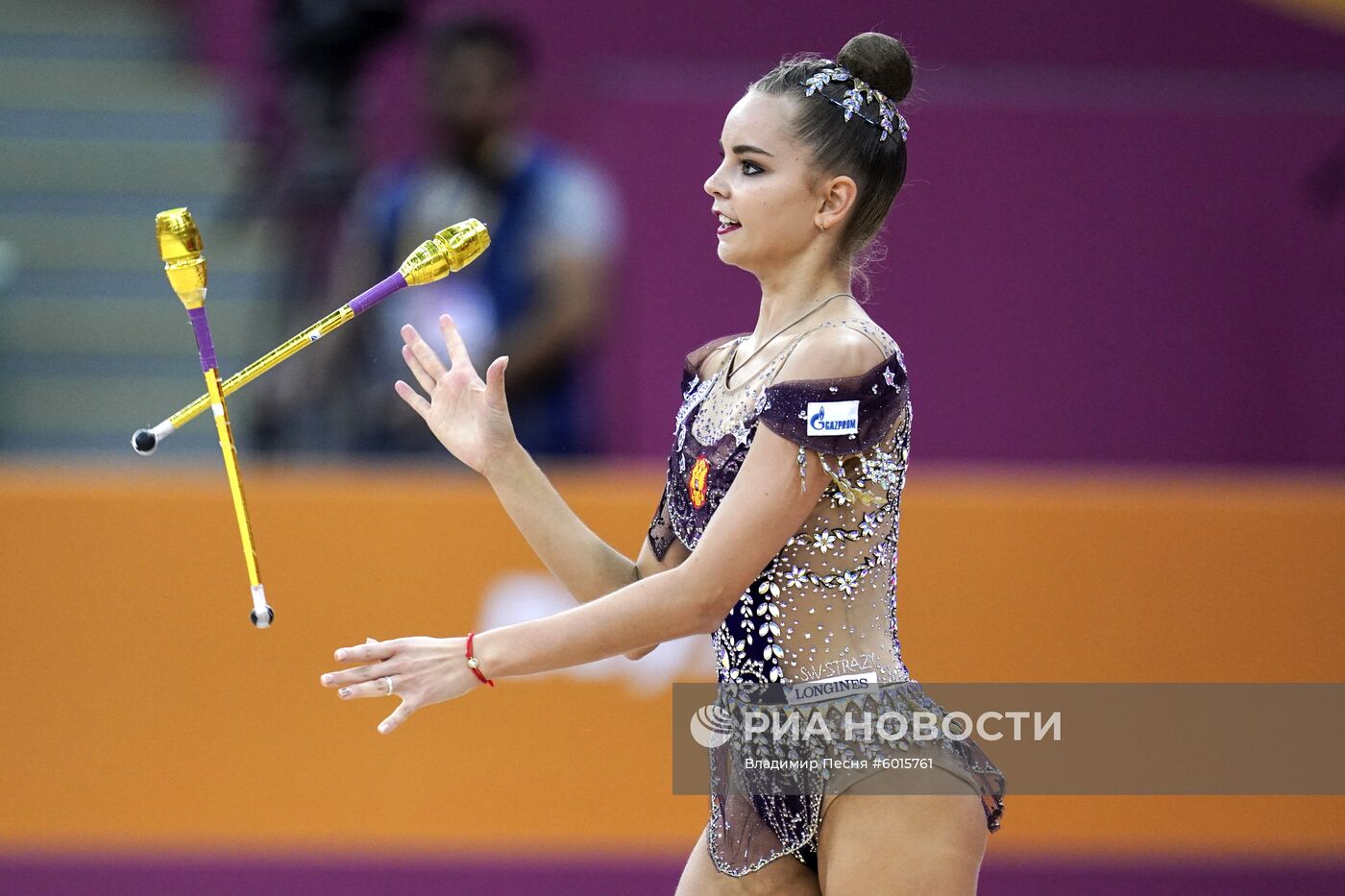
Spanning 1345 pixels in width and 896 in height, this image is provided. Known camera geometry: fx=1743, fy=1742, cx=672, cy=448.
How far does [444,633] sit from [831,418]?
6.52 feet

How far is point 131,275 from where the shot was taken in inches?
234

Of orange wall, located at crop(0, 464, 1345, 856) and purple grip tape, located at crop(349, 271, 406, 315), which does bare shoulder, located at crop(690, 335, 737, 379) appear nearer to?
purple grip tape, located at crop(349, 271, 406, 315)

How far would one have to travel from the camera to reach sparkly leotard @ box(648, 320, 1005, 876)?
2.19 meters

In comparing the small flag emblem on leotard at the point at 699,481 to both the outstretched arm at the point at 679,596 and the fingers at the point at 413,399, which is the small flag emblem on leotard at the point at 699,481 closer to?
the outstretched arm at the point at 679,596

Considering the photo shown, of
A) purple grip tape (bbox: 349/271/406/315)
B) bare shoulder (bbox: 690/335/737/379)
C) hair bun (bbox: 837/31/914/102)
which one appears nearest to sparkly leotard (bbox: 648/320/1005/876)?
bare shoulder (bbox: 690/335/737/379)

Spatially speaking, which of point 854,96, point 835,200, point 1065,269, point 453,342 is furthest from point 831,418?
point 1065,269

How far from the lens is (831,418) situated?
2.17 metres

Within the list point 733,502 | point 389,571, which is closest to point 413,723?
point 389,571

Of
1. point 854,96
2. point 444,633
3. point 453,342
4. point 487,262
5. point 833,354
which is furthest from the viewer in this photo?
point 487,262

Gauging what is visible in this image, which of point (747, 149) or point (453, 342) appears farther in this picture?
point (453, 342)

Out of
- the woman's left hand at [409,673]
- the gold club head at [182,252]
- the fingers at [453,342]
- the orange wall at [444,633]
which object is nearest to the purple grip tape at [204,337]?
the gold club head at [182,252]

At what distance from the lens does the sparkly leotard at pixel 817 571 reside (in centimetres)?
219

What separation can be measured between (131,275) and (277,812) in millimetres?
2634

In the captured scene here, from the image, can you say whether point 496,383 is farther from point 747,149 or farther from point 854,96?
point 854,96
